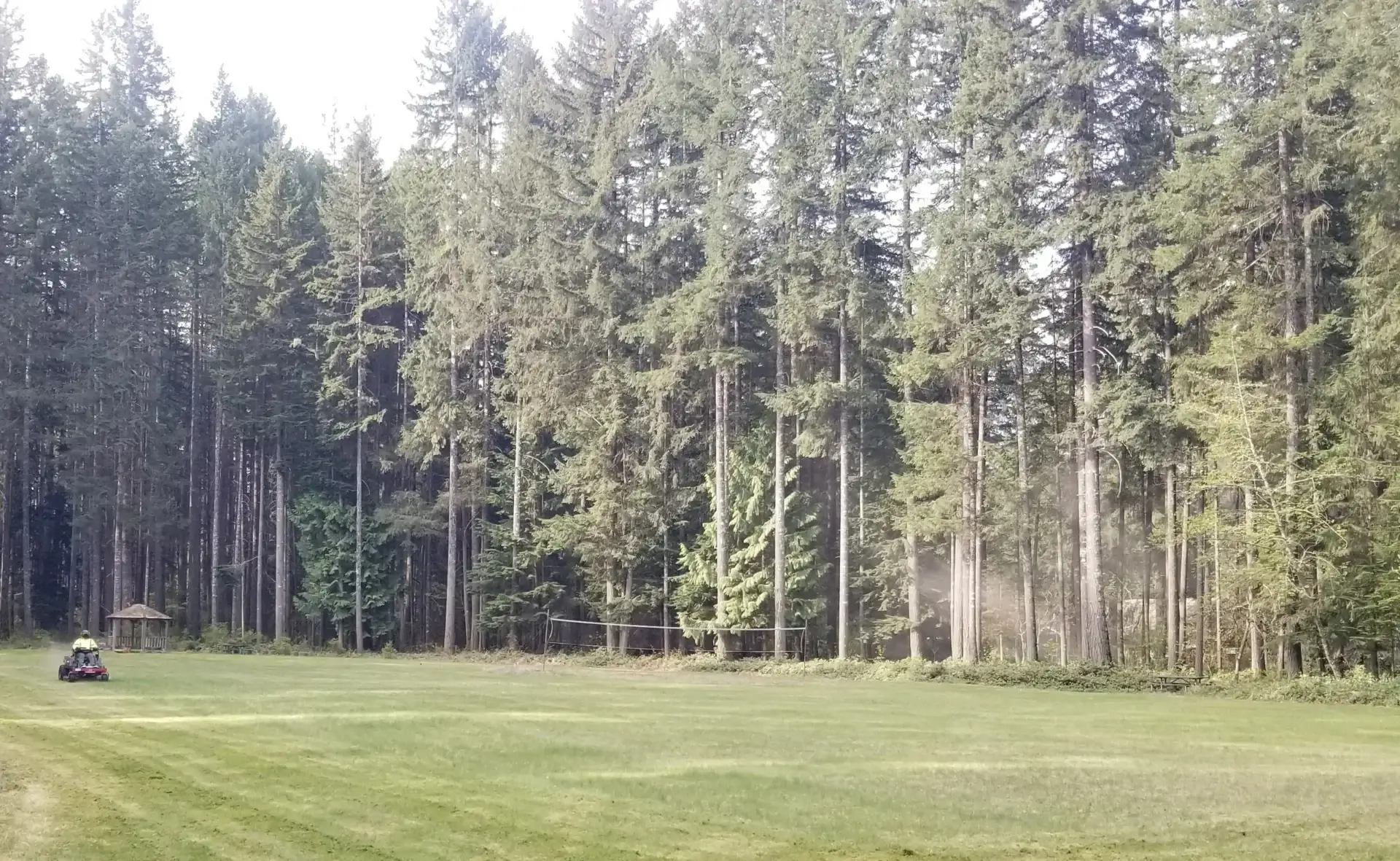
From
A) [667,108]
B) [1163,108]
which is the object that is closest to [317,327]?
[667,108]

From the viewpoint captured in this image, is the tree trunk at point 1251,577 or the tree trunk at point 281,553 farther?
the tree trunk at point 281,553

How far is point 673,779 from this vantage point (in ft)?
40.1

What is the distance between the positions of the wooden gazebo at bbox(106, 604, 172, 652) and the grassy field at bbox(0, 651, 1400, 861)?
18631 millimetres

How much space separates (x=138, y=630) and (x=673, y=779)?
34172 millimetres

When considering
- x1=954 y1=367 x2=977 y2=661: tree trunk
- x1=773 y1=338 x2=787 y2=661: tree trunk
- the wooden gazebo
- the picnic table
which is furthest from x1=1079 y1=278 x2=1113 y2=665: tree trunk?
the wooden gazebo

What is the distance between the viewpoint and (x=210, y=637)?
45.5 m

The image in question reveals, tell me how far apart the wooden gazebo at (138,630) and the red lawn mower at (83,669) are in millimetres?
15091

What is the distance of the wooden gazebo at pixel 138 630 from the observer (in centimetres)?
3953

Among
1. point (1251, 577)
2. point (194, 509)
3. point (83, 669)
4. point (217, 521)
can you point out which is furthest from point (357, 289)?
point (1251, 577)

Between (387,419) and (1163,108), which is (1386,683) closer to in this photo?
(1163,108)

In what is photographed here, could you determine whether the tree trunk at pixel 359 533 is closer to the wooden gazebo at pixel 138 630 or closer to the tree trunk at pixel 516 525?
the tree trunk at pixel 516 525

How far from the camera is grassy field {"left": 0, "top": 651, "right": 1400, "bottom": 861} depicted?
9312 mm

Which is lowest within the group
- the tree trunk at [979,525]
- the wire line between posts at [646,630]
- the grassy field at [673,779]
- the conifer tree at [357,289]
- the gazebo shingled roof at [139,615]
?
the wire line between posts at [646,630]

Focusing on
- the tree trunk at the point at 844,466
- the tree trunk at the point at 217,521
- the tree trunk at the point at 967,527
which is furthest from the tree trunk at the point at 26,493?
the tree trunk at the point at 967,527
